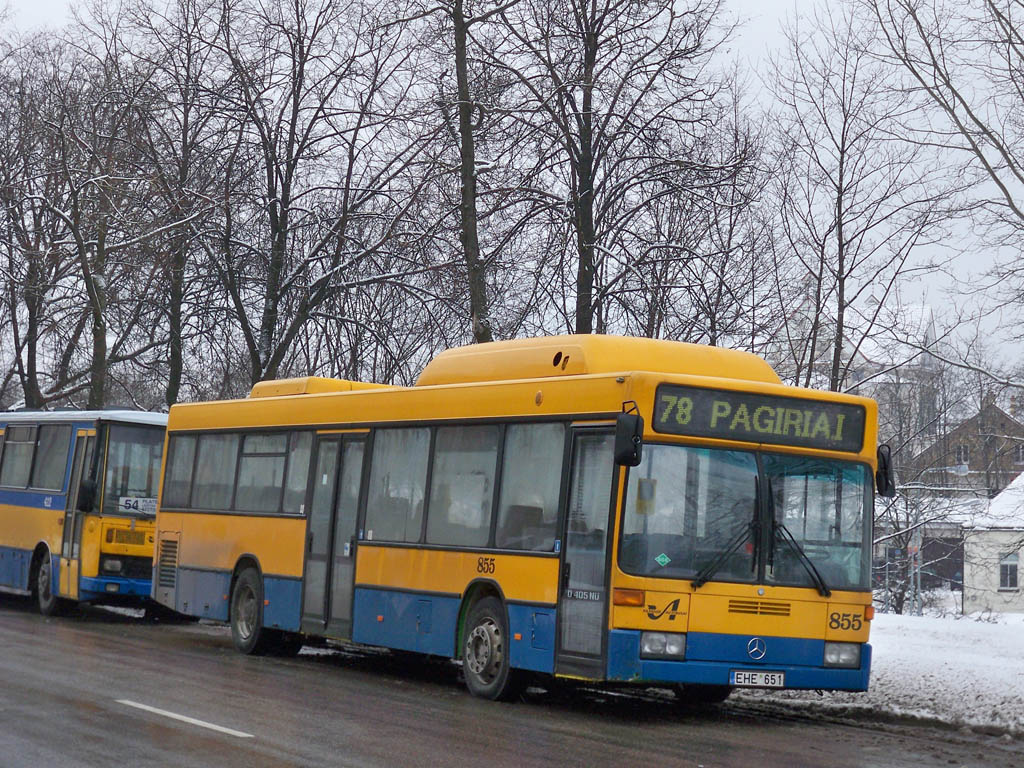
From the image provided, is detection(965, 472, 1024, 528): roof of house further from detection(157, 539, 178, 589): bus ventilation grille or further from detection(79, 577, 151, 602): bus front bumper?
detection(79, 577, 151, 602): bus front bumper

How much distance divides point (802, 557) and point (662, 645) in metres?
1.50

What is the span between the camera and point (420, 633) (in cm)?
1345

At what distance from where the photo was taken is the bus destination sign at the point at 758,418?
11209 mm

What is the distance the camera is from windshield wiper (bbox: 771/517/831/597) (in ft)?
37.6

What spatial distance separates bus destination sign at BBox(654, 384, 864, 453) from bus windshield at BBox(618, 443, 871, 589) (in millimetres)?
155

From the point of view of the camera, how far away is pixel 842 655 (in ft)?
38.1

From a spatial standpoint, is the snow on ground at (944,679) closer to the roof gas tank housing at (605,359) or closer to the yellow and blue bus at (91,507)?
the roof gas tank housing at (605,359)

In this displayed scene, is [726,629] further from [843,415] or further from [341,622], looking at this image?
[341,622]

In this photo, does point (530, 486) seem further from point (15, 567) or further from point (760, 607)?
point (15, 567)

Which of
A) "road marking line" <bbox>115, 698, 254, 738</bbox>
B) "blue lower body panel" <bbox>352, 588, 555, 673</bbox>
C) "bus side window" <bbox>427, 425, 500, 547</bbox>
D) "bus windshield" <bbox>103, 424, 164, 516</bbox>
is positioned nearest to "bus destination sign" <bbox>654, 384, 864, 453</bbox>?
"blue lower body panel" <bbox>352, 588, 555, 673</bbox>

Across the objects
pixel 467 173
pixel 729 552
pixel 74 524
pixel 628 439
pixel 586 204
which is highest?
pixel 467 173

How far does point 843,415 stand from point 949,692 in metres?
2.75

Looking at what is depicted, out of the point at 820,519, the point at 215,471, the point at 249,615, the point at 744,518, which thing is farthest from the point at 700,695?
the point at 215,471

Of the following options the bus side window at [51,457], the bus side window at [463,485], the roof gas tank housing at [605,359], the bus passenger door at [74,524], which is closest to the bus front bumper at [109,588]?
the bus passenger door at [74,524]
